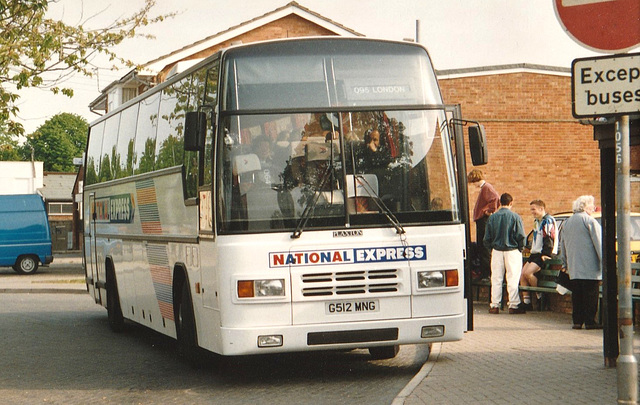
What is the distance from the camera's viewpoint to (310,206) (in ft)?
32.1

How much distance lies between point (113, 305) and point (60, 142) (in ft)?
318

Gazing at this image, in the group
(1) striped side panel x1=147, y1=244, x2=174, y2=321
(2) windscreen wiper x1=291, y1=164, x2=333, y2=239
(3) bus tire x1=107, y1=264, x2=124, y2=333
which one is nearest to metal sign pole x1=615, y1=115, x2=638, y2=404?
(2) windscreen wiper x1=291, y1=164, x2=333, y2=239

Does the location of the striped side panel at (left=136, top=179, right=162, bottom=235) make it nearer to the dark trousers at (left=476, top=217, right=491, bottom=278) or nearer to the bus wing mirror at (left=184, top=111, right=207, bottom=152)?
the bus wing mirror at (left=184, top=111, right=207, bottom=152)

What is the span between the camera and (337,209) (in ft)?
32.3

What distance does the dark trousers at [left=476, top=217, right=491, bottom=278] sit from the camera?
60.3 feet

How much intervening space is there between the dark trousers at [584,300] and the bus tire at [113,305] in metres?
6.84

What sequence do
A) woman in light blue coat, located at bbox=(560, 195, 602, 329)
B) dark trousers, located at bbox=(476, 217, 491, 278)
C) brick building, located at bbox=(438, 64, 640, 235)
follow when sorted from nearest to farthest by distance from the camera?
woman in light blue coat, located at bbox=(560, 195, 602, 329) < dark trousers, located at bbox=(476, 217, 491, 278) < brick building, located at bbox=(438, 64, 640, 235)

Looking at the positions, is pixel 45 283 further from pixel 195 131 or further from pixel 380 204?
pixel 380 204

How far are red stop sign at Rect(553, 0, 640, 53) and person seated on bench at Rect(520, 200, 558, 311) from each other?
35.6ft

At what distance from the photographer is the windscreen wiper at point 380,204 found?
9.94 meters

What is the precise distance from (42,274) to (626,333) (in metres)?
33.6

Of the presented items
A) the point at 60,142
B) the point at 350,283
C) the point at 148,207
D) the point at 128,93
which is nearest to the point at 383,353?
the point at 350,283

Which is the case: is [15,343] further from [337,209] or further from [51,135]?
[51,135]

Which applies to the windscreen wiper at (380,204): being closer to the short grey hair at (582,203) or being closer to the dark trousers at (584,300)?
the short grey hair at (582,203)
